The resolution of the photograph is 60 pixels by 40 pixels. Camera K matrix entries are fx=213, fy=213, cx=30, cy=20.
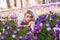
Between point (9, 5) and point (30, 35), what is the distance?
2.08m

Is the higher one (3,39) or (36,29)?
(36,29)

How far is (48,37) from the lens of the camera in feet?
5.01

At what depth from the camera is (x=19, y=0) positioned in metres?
3.44

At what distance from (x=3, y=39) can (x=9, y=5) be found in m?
1.91

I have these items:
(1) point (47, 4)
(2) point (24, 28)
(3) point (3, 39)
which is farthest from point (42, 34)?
(1) point (47, 4)

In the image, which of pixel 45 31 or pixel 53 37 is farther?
pixel 45 31

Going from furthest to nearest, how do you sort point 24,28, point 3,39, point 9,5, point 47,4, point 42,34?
point 9,5 → point 47,4 → point 24,28 → point 3,39 → point 42,34

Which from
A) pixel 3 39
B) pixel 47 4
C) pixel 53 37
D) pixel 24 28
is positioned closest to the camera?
pixel 53 37

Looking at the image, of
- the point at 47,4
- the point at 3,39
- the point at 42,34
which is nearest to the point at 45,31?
the point at 42,34

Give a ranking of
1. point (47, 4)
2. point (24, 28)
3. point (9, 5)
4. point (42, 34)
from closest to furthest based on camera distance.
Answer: point (42, 34) → point (24, 28) → point (47, 4) → point (9, 5)

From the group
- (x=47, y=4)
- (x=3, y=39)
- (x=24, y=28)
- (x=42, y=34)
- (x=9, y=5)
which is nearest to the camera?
(x=42, y=34)

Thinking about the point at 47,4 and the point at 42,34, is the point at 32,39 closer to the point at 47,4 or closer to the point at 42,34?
the point at 42,34

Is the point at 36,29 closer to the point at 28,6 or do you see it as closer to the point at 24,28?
the point at 24,28

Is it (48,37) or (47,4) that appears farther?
(47,4)
